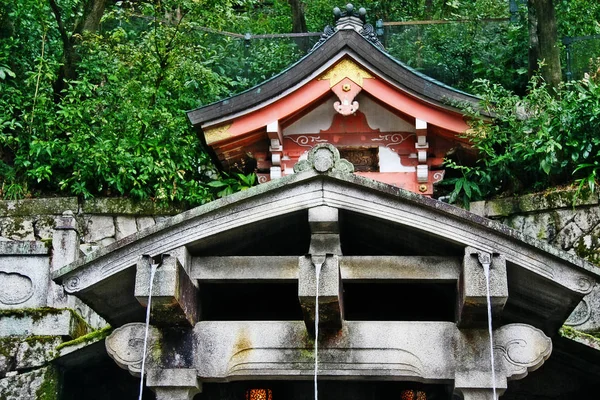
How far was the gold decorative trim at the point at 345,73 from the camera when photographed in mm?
15484

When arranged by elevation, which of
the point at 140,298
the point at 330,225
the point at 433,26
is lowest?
the point at 140,298

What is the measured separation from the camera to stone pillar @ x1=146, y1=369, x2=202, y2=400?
983 cm

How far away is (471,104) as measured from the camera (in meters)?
15.2

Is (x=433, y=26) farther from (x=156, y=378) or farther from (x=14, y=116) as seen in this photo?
(x=156, y=378)

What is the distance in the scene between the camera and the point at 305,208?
385 inches

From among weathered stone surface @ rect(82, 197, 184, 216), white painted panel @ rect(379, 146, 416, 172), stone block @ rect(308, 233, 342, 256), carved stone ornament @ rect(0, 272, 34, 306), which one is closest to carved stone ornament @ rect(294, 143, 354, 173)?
stone block @ rect(308, 233, 342, 256)

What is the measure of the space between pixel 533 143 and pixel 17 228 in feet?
25.5

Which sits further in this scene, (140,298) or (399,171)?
(399,171)

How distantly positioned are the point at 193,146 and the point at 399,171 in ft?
12.0

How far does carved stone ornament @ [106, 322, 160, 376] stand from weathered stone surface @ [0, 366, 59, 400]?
219 cm

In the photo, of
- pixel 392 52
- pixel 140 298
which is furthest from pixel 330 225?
pixel 392 52

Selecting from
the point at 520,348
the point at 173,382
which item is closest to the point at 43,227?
the point at 173,382

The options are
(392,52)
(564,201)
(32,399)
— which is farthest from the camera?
(392,52)

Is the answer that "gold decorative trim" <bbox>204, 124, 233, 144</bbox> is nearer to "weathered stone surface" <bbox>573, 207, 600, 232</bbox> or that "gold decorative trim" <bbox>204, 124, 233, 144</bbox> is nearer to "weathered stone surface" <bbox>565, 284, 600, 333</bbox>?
"weathered stone surface" <bbox>573, 207, 600, 232</bbox>
